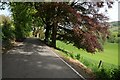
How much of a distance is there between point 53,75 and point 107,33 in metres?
22.5

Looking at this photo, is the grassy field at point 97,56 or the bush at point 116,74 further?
the grassy field at point 97,56

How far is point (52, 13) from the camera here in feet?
115

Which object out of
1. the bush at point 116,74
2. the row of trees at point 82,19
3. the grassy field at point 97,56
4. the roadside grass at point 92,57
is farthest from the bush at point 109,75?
the row of trees at point 82,19

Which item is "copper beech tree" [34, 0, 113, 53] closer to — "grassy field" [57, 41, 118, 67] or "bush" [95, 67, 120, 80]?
"grassy field" [57, 41, 118, 67]

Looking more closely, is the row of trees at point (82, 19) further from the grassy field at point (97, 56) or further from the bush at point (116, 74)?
the bush at point (116, 74)

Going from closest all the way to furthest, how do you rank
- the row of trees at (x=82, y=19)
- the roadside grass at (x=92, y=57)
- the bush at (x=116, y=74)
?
the bush at (x=116, y=74) < the roadside grass at (x=92, y=57) < the row of trees at (x=82, y=19)

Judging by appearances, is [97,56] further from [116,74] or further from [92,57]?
[116,74]

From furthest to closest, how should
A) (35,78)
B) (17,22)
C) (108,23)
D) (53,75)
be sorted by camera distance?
(17,22), (108,23), (53,75), (35,78)

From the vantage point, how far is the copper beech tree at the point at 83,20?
33531mm

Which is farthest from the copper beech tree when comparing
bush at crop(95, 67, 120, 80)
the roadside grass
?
bush at crop(95, 67, 120, 80)

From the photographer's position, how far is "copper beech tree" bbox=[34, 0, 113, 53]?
3353 cm

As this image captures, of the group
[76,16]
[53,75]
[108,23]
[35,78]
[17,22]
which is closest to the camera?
[35,78]

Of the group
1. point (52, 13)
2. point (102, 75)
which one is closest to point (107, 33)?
point (52, 13)

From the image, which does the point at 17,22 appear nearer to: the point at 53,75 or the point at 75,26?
the point at 75,26
